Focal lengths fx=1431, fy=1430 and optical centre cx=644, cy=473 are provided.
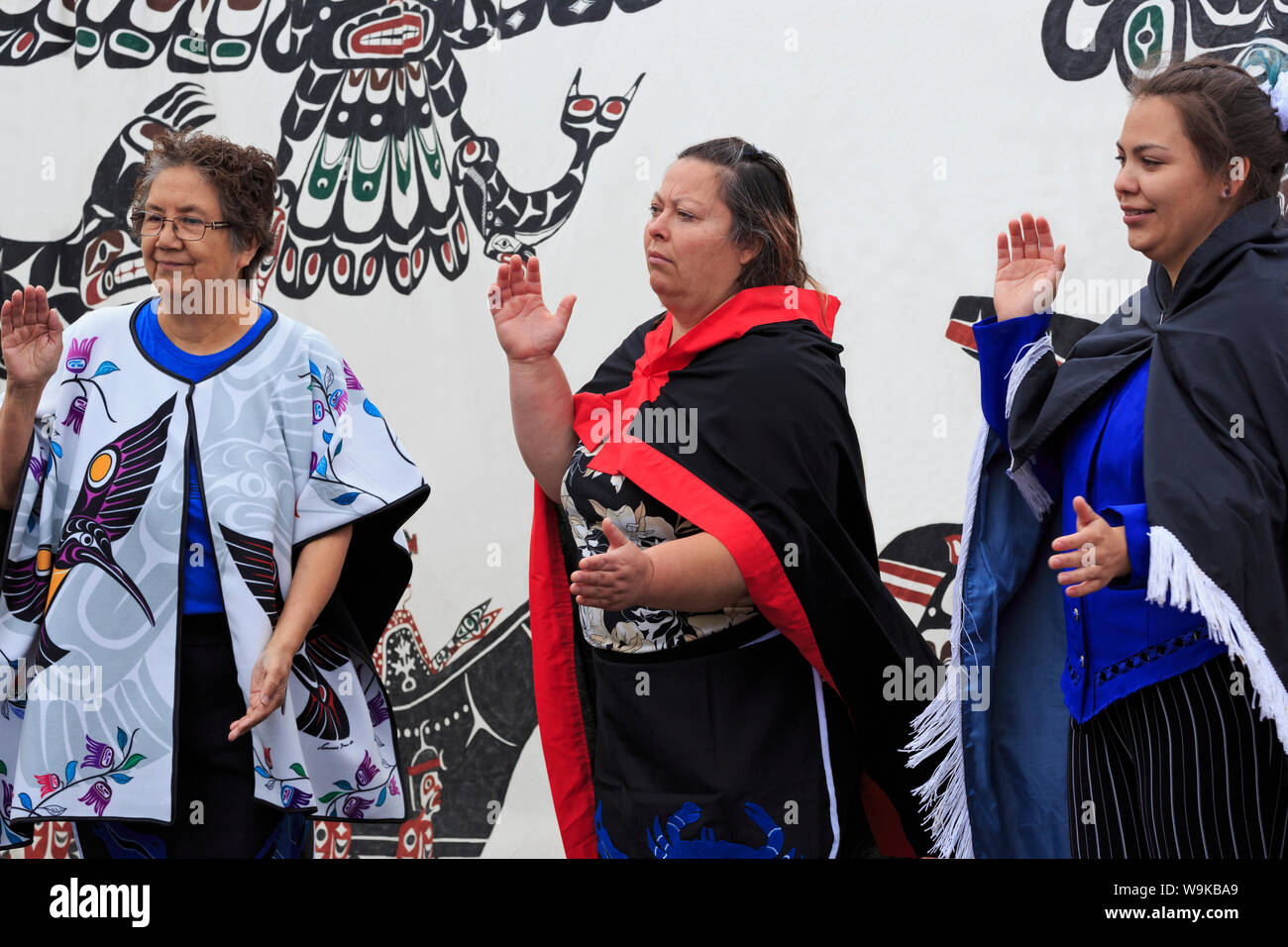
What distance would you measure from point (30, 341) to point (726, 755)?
4.64 feet

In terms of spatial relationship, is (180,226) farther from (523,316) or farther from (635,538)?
(635,538)

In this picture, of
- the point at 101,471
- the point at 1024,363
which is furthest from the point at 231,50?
the point at 1024,363

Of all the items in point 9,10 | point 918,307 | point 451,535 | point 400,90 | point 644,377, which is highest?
point 9,10

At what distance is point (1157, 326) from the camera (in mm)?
2146

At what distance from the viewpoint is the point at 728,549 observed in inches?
89.4

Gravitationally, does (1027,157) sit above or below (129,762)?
above

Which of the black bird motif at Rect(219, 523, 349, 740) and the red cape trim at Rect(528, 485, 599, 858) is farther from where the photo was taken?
the red cape trim at Rect(528, 485, 599, 858)

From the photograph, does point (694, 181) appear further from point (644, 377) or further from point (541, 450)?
point (541, 450)

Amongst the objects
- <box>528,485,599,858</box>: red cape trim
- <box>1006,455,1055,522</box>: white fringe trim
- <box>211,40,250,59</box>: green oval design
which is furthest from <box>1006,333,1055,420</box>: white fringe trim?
<box>211,40,250,59</box>: green oval design

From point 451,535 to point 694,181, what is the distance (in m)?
1.99

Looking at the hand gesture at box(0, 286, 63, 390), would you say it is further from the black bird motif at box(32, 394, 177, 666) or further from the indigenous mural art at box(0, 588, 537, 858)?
the indigenous mural art at box(0, 588, 537, 858)

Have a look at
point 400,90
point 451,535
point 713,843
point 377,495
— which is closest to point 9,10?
point 400,90

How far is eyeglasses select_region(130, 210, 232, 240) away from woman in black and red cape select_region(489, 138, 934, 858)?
0.55m

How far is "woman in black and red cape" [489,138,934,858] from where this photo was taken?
91.0 inches
